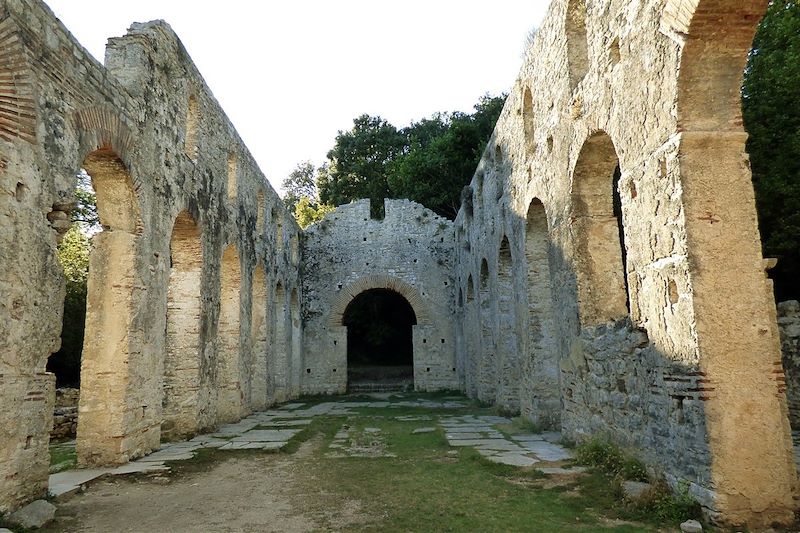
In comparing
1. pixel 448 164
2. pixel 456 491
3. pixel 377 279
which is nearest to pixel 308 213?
pixel 448 164

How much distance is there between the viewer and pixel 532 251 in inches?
379

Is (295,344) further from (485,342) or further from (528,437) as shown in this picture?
(528,437)

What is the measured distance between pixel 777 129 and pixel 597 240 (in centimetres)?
877

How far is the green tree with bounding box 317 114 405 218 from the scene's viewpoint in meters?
30.2

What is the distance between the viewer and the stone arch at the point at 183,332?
357 inches

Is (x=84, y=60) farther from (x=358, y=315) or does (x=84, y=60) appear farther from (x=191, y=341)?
(x=358, y=315)

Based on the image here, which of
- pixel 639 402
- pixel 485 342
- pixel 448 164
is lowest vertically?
pixel 639 402

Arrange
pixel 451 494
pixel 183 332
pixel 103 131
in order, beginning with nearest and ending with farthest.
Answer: pixel 451 494 < pixel 103 131 < pixel 183 332

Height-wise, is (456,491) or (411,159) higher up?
(411,159)

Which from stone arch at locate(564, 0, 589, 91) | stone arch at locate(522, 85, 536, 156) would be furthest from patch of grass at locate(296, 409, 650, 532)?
stone arch at locate(522, 85, 536, 156)

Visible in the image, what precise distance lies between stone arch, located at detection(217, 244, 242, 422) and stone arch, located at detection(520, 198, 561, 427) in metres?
5.63

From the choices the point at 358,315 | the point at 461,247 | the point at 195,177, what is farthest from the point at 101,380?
the point at 358,315

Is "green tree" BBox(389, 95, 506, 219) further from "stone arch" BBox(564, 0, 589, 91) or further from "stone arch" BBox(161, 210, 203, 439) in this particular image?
"stone arch" BBox(564, 0, 589, 91)

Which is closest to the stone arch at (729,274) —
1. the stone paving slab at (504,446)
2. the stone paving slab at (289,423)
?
the stone paving slab at (504,446)
